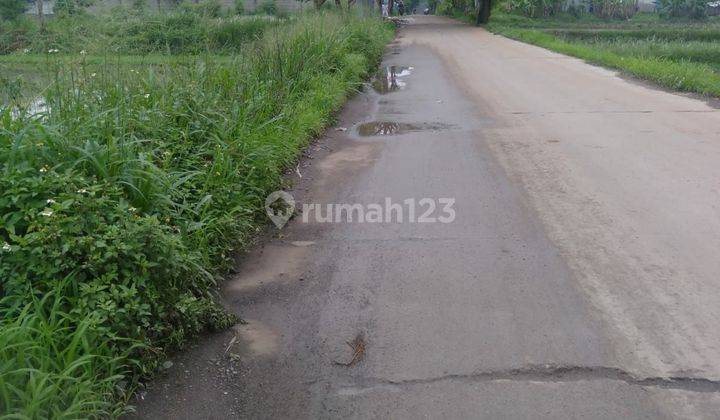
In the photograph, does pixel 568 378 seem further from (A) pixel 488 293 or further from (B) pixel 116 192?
(B) pixel 116 192

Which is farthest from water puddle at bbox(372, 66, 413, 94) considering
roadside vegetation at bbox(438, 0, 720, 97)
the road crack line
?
the road crack line

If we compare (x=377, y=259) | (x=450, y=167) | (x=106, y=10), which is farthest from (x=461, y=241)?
(x=106, y=10)

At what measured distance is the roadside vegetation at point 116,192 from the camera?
10.8 ft

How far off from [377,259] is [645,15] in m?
62.0

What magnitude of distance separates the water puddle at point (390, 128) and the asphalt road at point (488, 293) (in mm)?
776

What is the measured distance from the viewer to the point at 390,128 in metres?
9.98

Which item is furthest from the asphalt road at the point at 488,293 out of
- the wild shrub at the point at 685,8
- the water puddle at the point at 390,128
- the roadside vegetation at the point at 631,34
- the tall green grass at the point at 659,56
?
the wild shrub at the point at 685,8

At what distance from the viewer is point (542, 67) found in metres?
17.0

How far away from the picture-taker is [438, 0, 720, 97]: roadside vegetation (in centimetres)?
1438

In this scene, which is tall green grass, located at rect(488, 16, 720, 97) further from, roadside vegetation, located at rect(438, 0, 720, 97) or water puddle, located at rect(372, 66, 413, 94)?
water puddle, located at rect(372, 66, 413, 94)

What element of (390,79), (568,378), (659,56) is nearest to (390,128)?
(390,79)

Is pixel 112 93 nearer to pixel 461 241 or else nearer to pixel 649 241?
pixel 461 241

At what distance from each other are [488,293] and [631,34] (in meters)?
36.9

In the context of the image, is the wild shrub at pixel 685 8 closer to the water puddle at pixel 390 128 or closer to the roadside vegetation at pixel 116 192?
the water puddle at pixel 390 128
